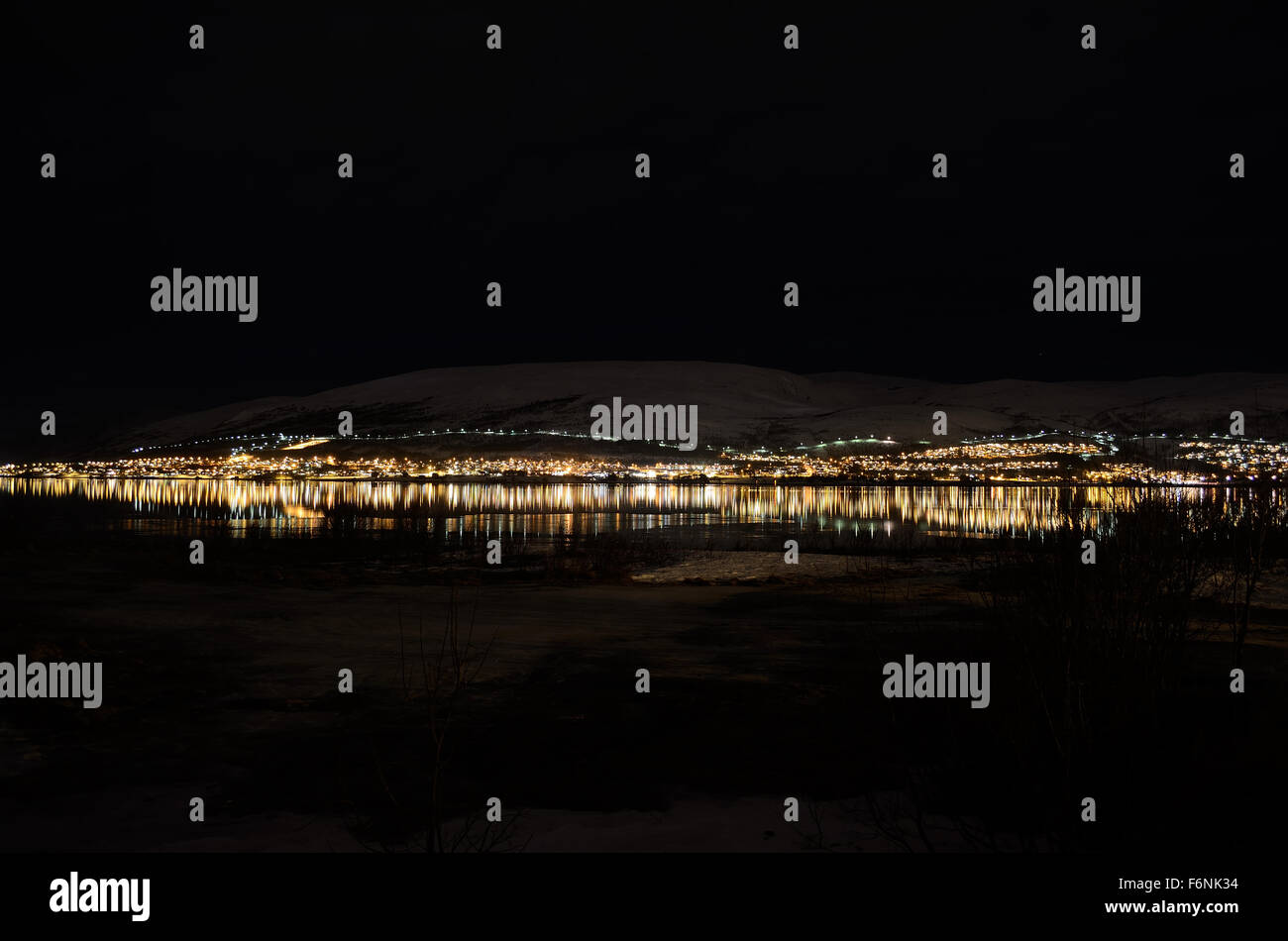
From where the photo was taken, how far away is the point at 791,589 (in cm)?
2228

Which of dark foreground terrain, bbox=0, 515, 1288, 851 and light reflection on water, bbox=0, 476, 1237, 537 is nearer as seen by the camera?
dark foreground terrain, bbox=0, 515, 1288, 851

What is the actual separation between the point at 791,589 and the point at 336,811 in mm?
15814

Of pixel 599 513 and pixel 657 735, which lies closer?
pixel 657 735

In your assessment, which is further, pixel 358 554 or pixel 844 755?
pixel 358 554

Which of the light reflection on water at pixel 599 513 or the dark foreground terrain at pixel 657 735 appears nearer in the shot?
the dark foreground terrain at pixel 657 735

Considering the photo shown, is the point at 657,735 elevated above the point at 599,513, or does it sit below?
below
